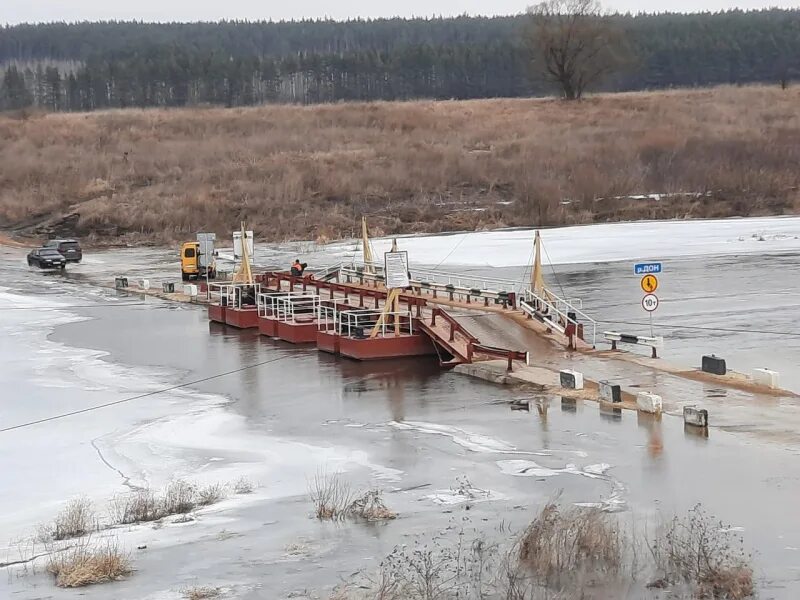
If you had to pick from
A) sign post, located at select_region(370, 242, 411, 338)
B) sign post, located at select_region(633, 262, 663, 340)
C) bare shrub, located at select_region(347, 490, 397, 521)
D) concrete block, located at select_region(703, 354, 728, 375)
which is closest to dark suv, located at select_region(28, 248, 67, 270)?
sign post, located at select_region(370, 242, 411, 338)

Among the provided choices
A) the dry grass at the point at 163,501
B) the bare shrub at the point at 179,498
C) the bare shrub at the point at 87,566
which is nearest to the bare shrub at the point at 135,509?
the dry grass at the point at 163,501

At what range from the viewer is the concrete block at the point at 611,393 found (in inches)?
742

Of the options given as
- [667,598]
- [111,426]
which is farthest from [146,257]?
[667,598]

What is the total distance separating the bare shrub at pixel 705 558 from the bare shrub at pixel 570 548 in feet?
1.44

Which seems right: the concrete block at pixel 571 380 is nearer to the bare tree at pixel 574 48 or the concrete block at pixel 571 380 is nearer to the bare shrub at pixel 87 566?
the bare shrub at pixel 87 566

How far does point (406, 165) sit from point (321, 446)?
58.3 m

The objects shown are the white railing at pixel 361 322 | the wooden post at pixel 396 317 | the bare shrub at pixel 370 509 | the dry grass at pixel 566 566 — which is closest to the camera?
the dry grass at pixel 566 566

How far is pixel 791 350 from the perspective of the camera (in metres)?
23.2

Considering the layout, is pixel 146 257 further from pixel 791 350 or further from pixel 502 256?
pixel 791 350

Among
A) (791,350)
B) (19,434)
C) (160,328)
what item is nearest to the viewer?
(19,434)

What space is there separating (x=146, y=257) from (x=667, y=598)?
164ft

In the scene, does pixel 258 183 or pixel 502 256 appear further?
pixel 258 183

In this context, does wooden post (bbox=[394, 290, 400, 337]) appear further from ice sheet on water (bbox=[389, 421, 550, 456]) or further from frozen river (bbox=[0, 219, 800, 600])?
ice sheet on water (bbox=[389, 421, 550, 456])

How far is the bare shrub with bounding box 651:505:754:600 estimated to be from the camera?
10.5 metres
